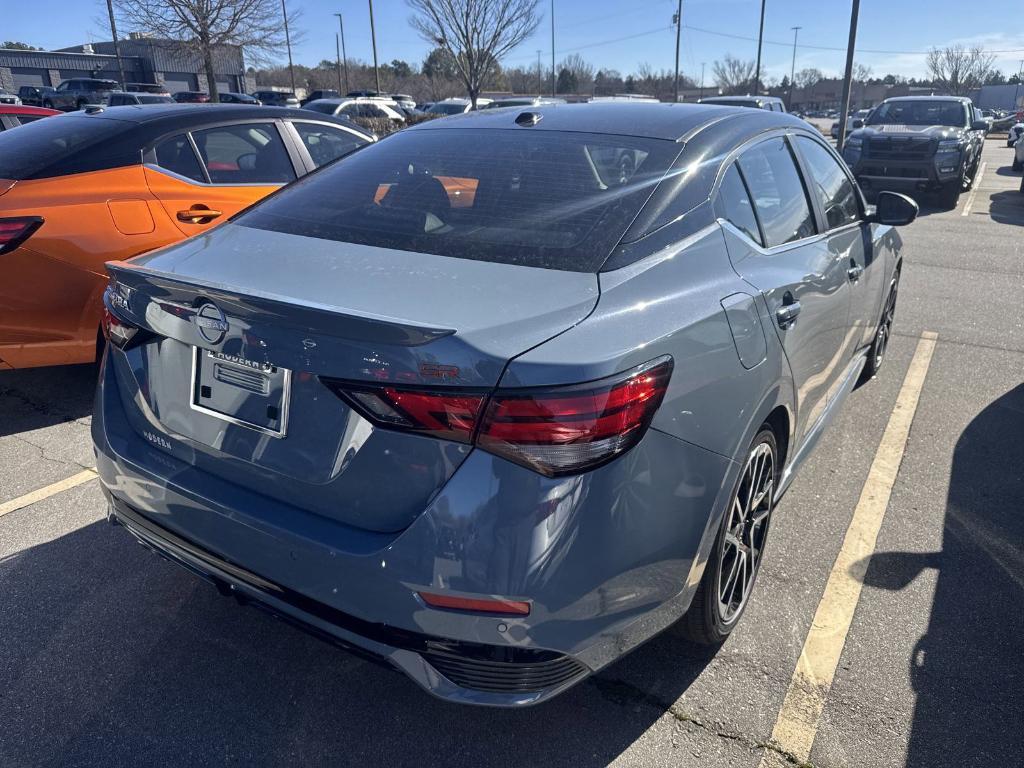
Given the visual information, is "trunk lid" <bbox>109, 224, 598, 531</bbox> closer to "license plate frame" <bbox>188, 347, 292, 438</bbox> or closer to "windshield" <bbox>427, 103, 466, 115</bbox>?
"license plate frame" <bbox>188, 347, 292, 438</bbox>

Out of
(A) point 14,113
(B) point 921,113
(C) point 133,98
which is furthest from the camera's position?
(C) point 133,98

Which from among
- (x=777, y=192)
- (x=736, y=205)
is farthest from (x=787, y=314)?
(x=777, y=192)

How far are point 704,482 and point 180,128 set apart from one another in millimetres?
4095

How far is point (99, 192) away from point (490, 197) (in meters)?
2.76

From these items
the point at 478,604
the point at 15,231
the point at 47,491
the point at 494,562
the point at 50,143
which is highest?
the point at 50,143

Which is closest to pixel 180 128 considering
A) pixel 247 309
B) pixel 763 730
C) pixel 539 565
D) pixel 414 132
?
pixel 414 132

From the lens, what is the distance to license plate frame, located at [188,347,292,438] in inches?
73.8

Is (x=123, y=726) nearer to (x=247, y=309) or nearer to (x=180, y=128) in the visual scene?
(x=247, y=309)

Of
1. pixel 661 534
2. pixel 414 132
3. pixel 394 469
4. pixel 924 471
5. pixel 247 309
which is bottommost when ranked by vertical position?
pixel 924 471

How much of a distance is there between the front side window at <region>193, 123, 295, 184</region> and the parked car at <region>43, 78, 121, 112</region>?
27.1 m

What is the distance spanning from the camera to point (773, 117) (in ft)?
10.4

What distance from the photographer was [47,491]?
355cm

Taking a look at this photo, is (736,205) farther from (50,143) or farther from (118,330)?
(50,143)

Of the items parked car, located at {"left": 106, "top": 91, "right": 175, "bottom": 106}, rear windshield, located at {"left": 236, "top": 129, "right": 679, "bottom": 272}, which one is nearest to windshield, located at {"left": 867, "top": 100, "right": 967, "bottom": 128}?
rear windshield, located at {"left": 236, "top": 129, "right": 679, "bottom": 272}
